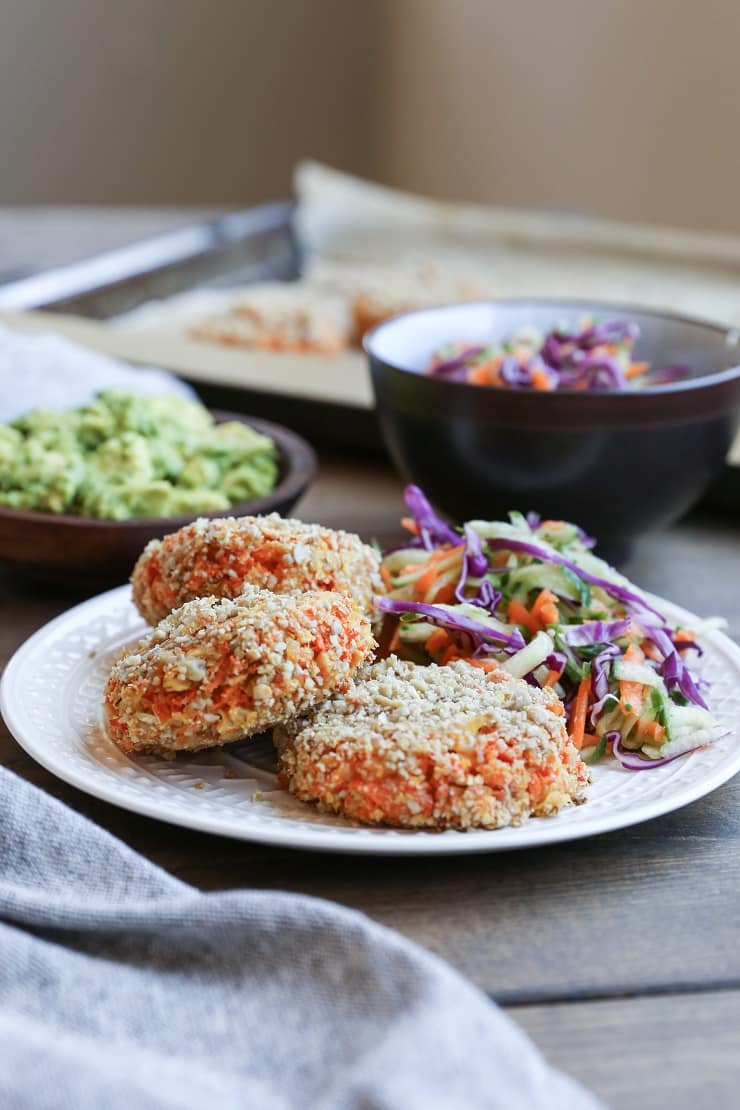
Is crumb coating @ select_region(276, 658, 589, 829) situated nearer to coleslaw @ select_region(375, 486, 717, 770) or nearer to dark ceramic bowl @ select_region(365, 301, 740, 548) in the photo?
coleslaw @ select_region(375, 486, 717, 770)

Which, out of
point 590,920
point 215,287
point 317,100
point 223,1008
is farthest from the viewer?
point 317,100

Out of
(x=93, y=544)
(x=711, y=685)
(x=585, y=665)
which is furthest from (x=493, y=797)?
(x=93, y=544)

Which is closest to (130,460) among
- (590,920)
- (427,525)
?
(427,525)

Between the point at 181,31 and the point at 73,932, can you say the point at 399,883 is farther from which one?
the point at 181,31

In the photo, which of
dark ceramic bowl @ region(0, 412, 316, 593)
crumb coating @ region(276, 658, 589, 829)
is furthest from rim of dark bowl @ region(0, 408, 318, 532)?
crumb coating @ region(276, 658, 589, 829)

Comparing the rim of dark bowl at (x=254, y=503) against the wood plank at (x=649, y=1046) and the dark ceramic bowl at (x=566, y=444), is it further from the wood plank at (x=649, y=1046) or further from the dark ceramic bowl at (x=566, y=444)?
the wood plank at (x=649, y=1046)

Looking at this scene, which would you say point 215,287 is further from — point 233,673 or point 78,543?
point 233,673
